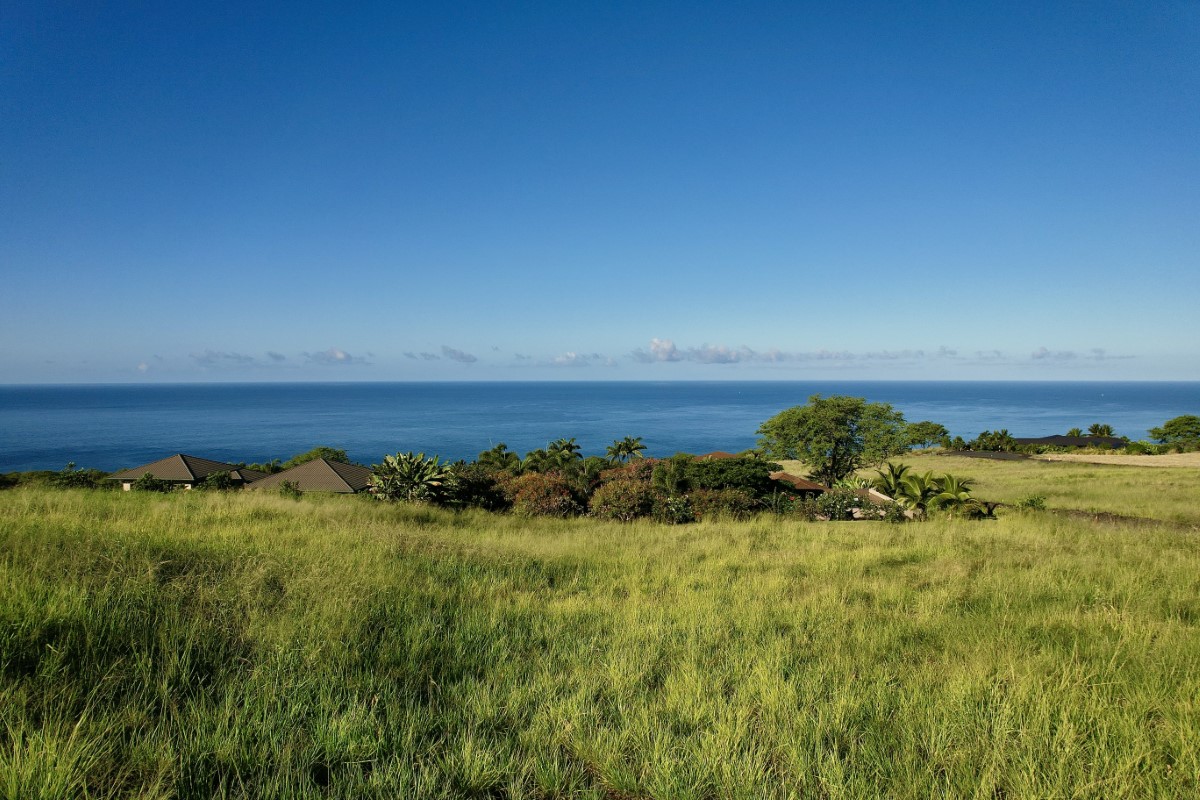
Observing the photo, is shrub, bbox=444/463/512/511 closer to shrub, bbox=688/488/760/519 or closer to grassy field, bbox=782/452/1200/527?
shrub, bbox=688/488/760/519

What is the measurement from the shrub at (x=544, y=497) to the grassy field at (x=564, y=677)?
40.4 feet

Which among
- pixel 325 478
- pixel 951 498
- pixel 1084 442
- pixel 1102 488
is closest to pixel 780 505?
pixel 951 498

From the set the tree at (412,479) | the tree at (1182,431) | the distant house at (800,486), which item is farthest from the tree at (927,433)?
the tree at (412,479)

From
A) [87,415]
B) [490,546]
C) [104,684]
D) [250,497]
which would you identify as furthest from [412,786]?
[87,415]

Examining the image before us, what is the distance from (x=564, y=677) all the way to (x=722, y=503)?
52.9 ft

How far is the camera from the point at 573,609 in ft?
19.5

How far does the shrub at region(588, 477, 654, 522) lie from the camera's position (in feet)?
64.1

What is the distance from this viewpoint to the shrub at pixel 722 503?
Answer: 18.7 meters

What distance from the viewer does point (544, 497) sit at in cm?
2094

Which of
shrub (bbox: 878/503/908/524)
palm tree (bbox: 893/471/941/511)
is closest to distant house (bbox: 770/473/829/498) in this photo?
palm tree (bbox: 893/471/941/511)

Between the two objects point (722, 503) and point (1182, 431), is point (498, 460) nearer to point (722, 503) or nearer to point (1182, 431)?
point (722, 503)

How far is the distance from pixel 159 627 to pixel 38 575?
1524 millimetres

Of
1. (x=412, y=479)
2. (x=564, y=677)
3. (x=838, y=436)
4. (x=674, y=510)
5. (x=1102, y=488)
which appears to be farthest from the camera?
(x=838, y=436)

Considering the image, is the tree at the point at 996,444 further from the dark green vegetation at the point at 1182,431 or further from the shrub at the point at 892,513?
the shrub at the point at 892,513
